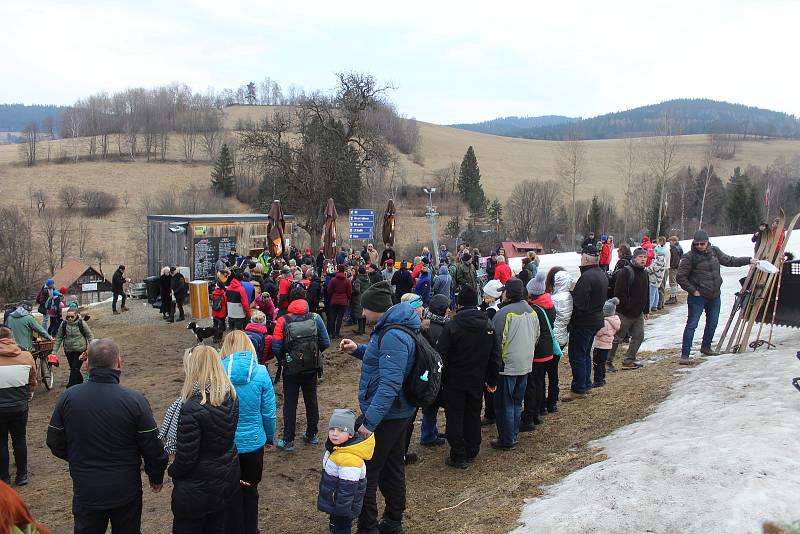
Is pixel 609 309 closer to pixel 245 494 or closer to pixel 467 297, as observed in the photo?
pixel 467 297

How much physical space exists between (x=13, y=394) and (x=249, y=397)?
321 centimetres

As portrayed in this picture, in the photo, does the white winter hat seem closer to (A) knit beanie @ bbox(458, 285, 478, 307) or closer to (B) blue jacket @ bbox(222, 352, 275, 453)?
(A) knit beanie @ bbox(458, 285, 478, 307)

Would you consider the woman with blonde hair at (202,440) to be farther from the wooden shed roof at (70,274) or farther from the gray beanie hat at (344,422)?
the wooden shed roof at (70,274)

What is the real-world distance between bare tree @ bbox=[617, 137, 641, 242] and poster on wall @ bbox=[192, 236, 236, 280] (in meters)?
44.7

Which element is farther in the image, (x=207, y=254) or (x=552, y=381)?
(x=207, y=254)

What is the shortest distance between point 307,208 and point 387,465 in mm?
38438

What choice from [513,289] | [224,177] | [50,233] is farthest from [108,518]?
[224,177]

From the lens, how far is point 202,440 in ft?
13.0

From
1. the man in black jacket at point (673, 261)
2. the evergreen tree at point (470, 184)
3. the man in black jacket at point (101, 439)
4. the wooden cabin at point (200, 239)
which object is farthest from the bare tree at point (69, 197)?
the man in black jacket at point (101, 439)

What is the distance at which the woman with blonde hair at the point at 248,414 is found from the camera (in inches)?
182

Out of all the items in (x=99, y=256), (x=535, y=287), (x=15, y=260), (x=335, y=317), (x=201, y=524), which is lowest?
(x=99, y=256)

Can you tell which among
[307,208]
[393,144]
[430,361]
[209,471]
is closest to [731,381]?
[430,361]

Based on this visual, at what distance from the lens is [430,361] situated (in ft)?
15.5

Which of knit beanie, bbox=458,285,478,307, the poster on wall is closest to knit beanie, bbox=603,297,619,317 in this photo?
knit beanie, bbox=458,285,478,307
